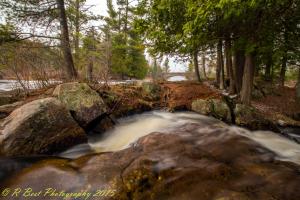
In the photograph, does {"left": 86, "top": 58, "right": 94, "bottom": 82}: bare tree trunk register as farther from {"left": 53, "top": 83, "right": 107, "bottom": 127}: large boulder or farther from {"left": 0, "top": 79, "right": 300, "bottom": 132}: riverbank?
{"left": 53, "top": 83, "right": 107, "bottom": 127}: large boulder

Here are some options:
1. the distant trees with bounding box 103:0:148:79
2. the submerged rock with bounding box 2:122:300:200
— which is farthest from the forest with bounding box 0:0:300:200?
the distant trees with bounding box 103:0:148:79

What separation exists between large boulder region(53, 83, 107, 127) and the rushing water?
664mm

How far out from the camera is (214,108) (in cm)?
825

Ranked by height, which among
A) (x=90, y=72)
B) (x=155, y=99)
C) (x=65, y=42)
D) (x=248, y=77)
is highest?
(x=65, y=42)

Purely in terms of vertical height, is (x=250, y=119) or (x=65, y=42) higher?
(x=65, y=42)

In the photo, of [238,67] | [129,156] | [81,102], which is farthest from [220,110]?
[81,102]

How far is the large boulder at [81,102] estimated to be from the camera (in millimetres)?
6293

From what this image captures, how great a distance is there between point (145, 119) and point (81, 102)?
2566 millimetres

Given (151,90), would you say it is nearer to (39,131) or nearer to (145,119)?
(145,119)

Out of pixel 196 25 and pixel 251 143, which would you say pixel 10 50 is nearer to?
pixel 196 25

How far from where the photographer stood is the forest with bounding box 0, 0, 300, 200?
→ 11.9ft

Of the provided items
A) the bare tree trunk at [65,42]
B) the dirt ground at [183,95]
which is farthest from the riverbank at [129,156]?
the bare tree trunk at [65,42]

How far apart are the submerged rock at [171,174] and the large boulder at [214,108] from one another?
2.80 meters

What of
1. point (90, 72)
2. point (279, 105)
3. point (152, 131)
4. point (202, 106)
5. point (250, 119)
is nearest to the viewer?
point (152, 131)
